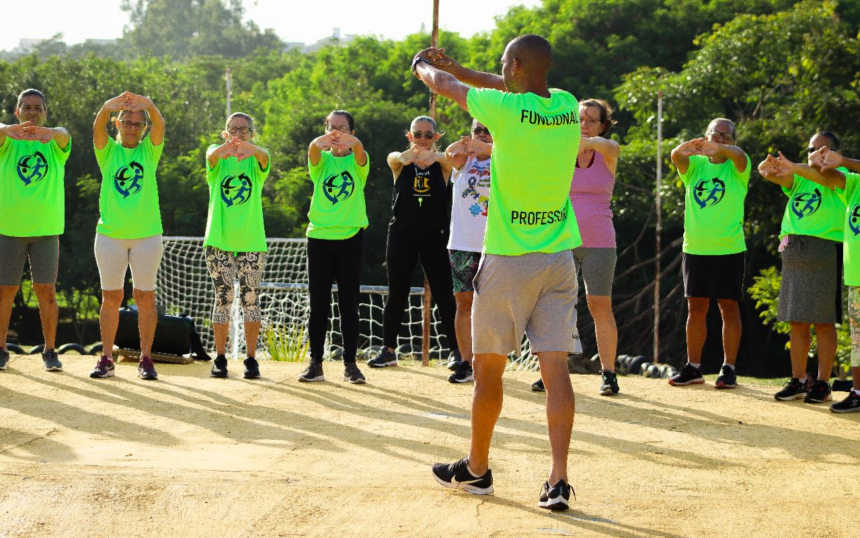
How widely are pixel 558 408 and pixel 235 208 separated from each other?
4.13 m

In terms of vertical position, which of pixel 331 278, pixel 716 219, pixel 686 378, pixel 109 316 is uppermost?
pixel 716 219

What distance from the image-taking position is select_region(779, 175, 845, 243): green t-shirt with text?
24.3ft

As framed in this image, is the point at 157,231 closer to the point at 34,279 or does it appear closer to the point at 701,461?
the point at 34,279

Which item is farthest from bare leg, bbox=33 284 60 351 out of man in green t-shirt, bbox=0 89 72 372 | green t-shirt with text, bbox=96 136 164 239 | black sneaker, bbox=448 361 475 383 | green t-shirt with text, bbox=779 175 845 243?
green t-shirt with text, bbox=779 175 845 243

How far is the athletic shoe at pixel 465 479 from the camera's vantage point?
4.70 metres

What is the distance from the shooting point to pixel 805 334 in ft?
25.0

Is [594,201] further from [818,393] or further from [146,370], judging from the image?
[146,370]

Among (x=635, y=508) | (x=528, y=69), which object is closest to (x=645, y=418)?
(x=635, y=508)

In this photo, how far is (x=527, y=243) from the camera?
14.9 ft

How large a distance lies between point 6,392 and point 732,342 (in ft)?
17.0

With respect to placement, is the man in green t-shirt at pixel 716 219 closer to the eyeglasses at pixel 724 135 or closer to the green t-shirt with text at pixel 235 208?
the eyeglasses at pixel 724 135

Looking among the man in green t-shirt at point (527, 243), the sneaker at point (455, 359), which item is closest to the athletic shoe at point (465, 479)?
the man in green t-shirt at point (527, 243)

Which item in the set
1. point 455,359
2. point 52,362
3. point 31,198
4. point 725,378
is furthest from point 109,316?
point 725,378

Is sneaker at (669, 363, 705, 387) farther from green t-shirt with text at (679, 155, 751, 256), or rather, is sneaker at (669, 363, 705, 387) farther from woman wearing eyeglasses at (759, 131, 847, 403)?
green t-shirt with text at (679, 155, 751, 256)
